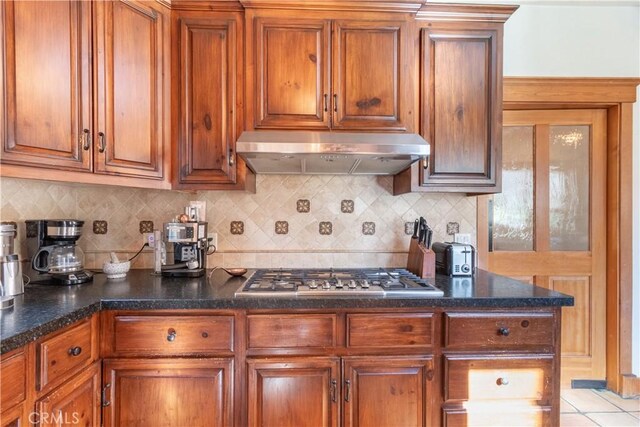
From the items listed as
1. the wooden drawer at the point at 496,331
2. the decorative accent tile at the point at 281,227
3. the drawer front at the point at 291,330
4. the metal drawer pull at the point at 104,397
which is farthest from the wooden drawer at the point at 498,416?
the metal drawer pull at the point at 104,397

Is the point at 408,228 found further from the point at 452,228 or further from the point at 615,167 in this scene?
the point at 615,167

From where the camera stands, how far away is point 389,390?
1357mm

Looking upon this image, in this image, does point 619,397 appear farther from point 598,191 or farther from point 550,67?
point 550,67

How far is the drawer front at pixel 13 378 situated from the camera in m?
0.88

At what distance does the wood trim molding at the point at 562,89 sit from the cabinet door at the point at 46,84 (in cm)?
239

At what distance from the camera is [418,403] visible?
1.36m

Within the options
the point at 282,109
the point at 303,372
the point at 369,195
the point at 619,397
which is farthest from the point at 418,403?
the point at 619,397

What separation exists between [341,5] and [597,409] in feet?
9.49

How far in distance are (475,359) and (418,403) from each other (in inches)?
11.8

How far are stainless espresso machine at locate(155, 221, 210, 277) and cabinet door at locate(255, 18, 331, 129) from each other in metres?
0.67

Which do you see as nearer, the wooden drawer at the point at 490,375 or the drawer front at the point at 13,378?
the drawer front at the point at 13,378

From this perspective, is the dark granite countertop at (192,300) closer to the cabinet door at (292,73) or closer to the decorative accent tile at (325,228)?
the decorative accent tile at (325,228)

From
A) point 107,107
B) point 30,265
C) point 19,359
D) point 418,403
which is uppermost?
point 107,107

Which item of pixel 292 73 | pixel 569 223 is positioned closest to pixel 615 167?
pixel 569 223
